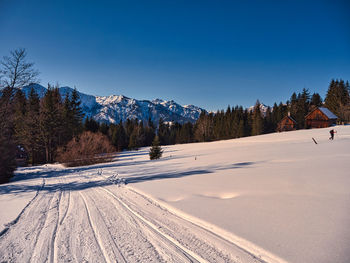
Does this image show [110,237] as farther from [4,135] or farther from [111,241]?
[4,135]

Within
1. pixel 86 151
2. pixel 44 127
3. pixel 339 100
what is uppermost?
pixel 339 100

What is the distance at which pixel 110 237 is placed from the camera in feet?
10.8

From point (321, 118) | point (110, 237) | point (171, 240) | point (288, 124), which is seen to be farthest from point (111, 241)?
point (288, 124)

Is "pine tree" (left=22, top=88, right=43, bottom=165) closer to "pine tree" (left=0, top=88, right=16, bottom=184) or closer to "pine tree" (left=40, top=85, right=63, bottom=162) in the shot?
"pine tree" (left=40, top=85, right=63, bottom=162)

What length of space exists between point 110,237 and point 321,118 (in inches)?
2434

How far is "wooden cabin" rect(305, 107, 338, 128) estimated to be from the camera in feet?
151

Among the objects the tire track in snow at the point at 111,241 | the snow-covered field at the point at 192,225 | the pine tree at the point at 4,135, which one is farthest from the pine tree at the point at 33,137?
the tire track in snow at the point at 111,241

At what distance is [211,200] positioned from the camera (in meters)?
5.09

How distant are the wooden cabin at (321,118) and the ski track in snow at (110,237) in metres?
59.7

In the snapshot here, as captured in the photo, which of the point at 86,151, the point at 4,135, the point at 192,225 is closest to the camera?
the point at 192,225

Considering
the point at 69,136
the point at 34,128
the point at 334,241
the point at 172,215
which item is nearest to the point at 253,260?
the point at 334,241

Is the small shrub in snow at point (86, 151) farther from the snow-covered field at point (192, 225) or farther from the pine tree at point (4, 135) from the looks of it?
the snow-covered field at point (192, 225)

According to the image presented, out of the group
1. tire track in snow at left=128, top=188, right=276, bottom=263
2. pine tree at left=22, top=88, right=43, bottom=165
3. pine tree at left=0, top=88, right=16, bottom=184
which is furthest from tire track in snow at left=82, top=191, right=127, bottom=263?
pine tree at left=22, top=88, right=43, bottom=165

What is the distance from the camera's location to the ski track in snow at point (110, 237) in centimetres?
270
